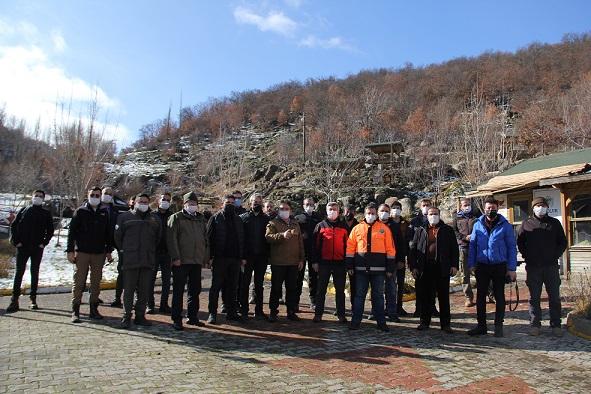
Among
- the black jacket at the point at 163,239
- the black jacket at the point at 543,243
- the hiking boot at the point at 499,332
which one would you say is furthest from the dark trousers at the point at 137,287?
the black jacket at the point at 543,243

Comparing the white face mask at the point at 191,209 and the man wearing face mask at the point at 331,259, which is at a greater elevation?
the white face mask at the point at 191,209

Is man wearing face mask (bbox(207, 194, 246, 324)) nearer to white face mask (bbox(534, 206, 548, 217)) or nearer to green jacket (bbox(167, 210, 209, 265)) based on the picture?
green jacket (bbox(167, 210, 209, 265))

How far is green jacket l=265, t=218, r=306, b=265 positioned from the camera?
24.7 feet

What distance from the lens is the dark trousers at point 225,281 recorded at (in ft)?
23.7

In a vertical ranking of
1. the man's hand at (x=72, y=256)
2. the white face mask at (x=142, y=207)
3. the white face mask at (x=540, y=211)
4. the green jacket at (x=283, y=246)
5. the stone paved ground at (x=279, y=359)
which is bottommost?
the stone paved ground at (x=279, y=359)

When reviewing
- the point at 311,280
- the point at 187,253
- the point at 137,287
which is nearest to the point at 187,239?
the point at 187,253

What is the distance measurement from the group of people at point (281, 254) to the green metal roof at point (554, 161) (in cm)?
798

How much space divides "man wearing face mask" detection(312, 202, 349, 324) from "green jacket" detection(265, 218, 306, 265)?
Result: 295 mm

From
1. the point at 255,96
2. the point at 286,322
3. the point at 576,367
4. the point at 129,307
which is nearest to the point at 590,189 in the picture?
the point at 576,367

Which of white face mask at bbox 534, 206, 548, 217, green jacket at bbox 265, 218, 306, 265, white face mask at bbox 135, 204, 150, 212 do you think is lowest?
green jacket at bbox 265, 218, 306, 265

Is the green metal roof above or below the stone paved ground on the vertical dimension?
above

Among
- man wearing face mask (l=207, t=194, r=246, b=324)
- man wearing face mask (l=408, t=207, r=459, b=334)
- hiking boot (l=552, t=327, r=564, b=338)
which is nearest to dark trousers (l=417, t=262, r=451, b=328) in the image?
man wearing face mask (l=408, t=207, r=459, b=334)

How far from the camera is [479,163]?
82.5 feet

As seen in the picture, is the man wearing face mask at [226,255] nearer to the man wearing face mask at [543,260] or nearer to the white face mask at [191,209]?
the white face mask at [191,209]
